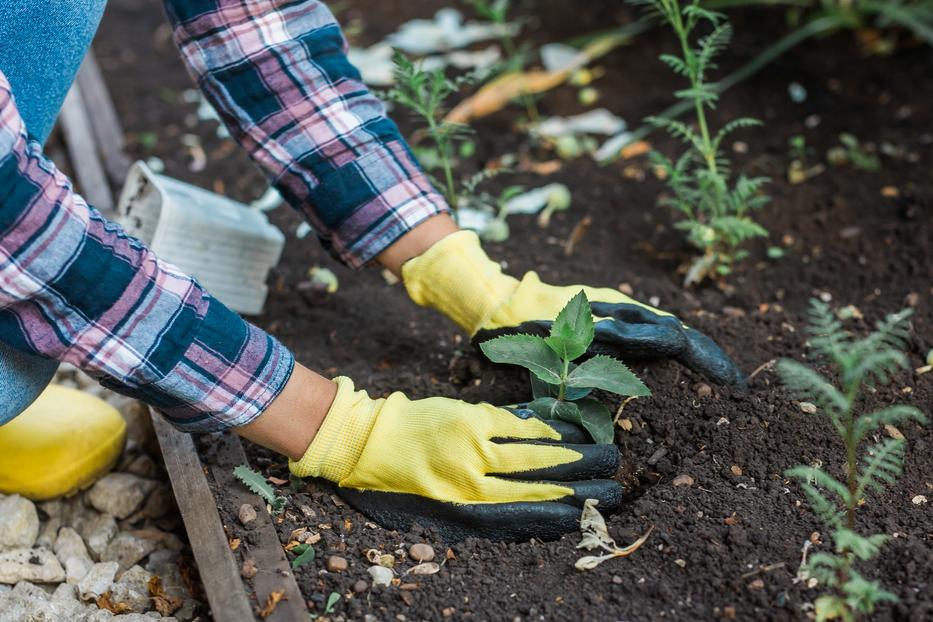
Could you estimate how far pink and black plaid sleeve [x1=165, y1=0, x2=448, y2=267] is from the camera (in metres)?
2.03

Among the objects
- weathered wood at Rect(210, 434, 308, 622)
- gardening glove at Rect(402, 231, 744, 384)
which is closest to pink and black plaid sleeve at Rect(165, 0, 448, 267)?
gardening glove at Rect(402, 231, 744, 384)

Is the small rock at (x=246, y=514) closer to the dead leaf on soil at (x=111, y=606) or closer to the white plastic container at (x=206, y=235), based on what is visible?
the dead leaf on soil at (x=111, y=606)

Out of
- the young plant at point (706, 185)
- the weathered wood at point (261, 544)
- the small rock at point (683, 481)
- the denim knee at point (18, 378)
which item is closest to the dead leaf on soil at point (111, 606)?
the weathered wood at point (261, 544)

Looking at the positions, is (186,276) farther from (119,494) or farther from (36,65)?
(119,494)

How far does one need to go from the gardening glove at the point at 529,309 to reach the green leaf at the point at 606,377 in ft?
0.44

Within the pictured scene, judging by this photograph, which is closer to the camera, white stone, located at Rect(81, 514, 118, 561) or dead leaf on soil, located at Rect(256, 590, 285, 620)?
dead leaf on soil, located at Rect(256, 590, 285, 620)

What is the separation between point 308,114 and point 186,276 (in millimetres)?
566

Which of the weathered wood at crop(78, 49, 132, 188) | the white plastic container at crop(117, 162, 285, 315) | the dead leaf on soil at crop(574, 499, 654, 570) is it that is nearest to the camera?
the dead leaf on soil at crop(574, 499, 654, 570)

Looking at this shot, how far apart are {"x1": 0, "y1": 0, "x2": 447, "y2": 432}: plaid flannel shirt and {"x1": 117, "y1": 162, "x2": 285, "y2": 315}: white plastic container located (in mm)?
338

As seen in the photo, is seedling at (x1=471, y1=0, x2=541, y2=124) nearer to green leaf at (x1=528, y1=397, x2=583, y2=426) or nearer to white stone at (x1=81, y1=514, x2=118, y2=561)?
green leaf at (x1=528, y1=397, x2=583, y2=426)

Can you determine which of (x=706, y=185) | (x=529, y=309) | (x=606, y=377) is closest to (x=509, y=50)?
(x=706, y=185)

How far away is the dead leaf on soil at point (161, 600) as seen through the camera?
1804 mm

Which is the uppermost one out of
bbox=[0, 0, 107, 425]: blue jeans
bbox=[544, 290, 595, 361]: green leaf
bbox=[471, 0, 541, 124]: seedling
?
bbox=[0, 0, 107, 425]: blue jeans

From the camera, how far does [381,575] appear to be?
1.65 m
